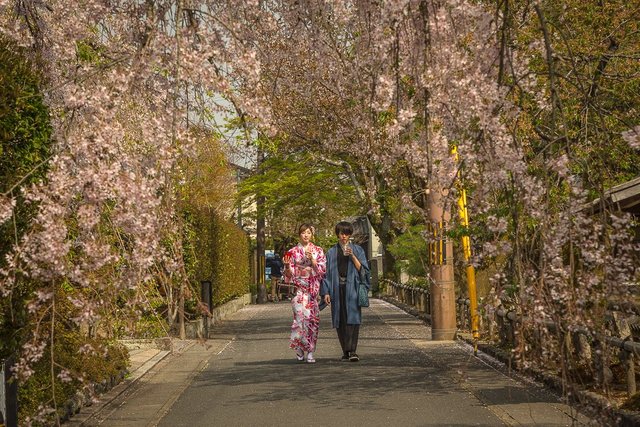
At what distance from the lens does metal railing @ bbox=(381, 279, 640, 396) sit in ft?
26.5

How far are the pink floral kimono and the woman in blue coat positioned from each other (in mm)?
141

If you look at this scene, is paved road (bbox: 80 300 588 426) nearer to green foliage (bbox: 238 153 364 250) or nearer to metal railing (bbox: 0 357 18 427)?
metal railing (bbox: 0 357 18 427)

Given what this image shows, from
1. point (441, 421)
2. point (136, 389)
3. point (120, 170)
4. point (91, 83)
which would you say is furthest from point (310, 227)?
point (120, 170)

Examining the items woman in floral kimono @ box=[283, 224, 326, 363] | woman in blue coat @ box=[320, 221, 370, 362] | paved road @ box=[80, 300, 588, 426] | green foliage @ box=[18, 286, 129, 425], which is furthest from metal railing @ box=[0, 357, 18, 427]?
woman in blue coat @ box=[320, 221, 370, 362]

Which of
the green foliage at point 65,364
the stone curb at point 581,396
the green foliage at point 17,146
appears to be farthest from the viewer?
the green foliage at point 65,364

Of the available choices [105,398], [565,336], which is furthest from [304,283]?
[565,336]

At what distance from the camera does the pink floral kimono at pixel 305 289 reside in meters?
16.3

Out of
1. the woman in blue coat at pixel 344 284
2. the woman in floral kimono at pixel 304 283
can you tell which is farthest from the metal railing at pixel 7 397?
the woman in blue coat at pixel 344 284

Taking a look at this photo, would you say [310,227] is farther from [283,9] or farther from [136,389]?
[283,9]

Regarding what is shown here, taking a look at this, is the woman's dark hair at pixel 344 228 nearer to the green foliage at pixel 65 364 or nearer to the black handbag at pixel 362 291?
the black handbag at pixel 362 291

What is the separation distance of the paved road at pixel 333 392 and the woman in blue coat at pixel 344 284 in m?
0.54

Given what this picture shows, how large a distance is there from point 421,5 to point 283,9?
5.73 ft

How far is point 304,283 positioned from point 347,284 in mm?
628

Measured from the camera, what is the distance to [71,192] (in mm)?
6609
